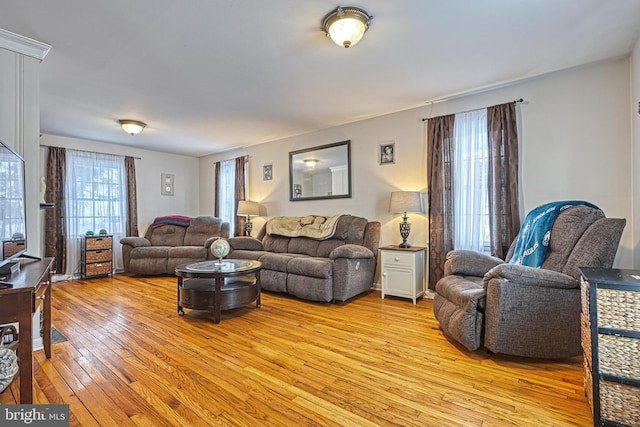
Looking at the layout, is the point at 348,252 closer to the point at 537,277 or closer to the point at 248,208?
the point at 537,277

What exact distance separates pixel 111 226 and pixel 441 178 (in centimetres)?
550

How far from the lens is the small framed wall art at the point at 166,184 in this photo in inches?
249

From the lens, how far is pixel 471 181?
340 centimetres

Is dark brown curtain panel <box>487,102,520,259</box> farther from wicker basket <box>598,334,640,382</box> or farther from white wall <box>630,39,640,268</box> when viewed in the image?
wicker basket <box>598,334,640,382</box>

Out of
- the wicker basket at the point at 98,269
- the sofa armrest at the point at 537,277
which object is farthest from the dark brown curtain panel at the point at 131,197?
the sofa armrest at the point at 537,277

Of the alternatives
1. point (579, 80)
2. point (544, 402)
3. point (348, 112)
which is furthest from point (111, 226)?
point (579, 80)

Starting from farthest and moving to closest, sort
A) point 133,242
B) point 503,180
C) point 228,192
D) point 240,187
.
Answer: point 228,192 → point 240,187 → point 133,242 → point 503,180

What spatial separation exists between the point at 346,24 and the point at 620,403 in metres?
2.50

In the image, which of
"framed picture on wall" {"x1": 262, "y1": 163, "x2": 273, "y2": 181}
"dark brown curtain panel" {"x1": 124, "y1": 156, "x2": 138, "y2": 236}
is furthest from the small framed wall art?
"framed picture on wall" {"x1": 262, "y1": 163, "x2": 273, "y2": 181}

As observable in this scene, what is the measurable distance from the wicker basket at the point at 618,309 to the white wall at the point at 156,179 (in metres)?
6.59

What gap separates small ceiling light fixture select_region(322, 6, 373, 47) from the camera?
6.52 feet

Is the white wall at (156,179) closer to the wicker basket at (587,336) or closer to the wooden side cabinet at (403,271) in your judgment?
the wooden side cabinet at (403,271)

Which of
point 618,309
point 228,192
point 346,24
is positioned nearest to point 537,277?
point 618,309

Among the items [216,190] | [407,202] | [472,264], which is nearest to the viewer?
[472,264]
